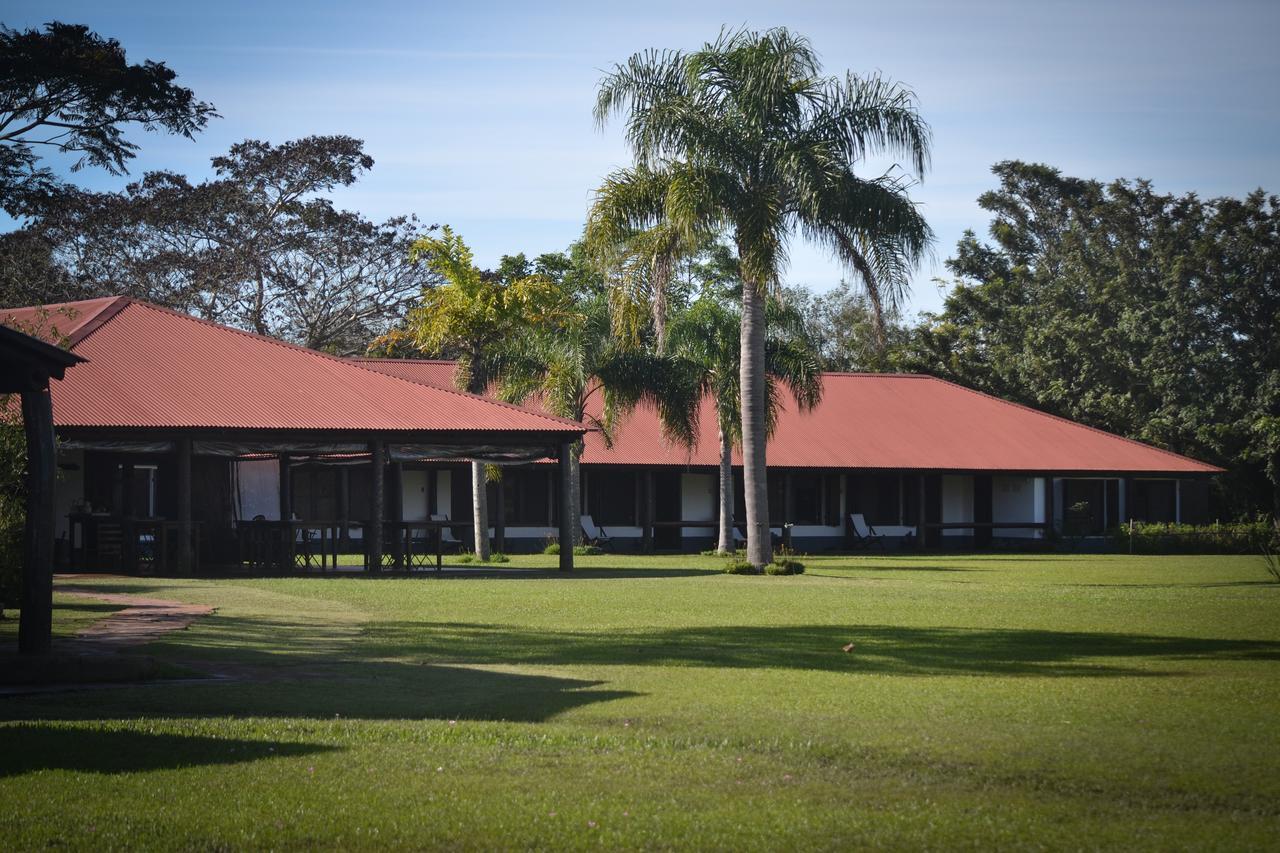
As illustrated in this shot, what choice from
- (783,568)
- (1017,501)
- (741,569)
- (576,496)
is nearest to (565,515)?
(741,569)

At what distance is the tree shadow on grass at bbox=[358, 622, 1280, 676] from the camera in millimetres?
12258

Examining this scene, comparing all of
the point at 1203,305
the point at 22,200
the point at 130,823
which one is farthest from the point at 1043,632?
the point at 1203,305

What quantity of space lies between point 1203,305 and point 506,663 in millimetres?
42238

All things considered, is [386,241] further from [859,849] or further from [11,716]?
[859,849]

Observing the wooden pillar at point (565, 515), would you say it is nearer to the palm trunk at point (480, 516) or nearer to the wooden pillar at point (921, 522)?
the palm trunk at point (480, 516)

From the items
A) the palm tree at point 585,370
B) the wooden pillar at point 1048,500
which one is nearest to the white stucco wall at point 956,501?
the wooden pillar at point 1048,500

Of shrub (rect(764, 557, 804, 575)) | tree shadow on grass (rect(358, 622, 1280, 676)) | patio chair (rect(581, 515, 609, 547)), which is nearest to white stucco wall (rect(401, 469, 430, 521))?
patio chair (rect(581, 515, 609, 547))

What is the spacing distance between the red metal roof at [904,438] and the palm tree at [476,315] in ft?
15.8

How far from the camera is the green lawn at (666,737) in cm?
625

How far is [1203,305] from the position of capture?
1930 inches

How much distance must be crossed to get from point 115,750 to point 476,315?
25.1 m

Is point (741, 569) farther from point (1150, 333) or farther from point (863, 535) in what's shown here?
point (1150, 333)

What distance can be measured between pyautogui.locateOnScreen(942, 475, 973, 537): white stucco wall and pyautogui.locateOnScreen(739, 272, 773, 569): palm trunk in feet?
60.4

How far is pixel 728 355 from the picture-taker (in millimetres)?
33375
